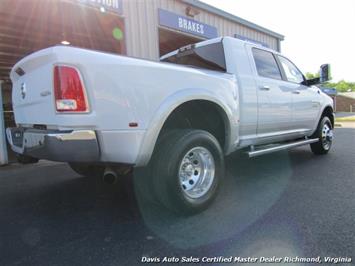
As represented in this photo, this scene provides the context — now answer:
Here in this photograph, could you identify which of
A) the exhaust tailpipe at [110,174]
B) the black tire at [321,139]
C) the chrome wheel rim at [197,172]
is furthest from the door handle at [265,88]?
the exhaust tailpipe at [110,174]

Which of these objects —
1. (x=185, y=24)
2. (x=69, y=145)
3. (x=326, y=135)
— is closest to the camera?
(x=69, y=145)

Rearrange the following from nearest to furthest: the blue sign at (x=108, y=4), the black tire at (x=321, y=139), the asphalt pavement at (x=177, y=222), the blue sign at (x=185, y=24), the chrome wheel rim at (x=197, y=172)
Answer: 1. the asphalt pavement at (x=177, y=222)
2. the chrome wheel rim at (x=197, y=172)
3. the black tire at (x=321, y=139)
4. the blue sign at (x=108, y=4)
5. the blue sign at (x=185, y=24)

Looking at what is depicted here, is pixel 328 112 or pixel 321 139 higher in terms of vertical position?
pixel 328 112

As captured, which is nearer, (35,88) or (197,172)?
(35,88)

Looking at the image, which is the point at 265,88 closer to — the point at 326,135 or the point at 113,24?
the point at 326,135

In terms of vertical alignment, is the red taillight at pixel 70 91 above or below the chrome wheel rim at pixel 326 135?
above

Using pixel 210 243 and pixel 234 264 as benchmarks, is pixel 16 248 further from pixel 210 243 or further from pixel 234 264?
pixel 234 264

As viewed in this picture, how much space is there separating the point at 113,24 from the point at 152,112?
551 cm

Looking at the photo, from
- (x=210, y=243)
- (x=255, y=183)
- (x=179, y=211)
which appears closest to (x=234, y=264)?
(x=210, y=243)

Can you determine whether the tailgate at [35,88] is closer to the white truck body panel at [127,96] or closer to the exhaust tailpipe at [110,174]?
the white truck body panel at [127,96]

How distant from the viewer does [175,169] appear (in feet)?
9.32

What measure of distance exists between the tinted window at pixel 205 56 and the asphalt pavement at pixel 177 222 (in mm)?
1723

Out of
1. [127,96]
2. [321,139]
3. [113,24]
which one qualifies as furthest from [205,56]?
[113,24]

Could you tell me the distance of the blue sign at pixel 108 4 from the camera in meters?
6.36
